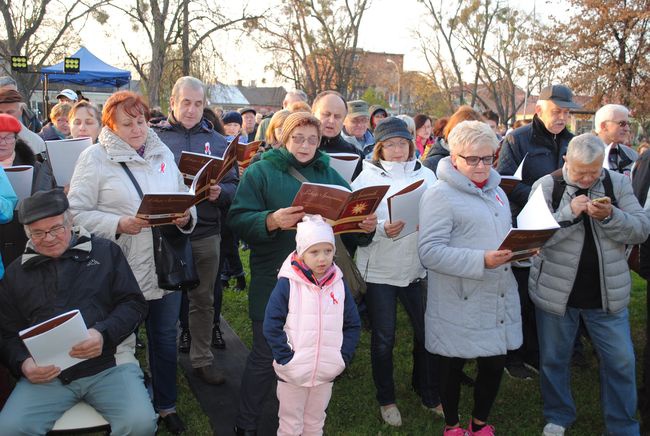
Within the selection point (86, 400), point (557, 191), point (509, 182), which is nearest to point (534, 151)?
point (509, 182)

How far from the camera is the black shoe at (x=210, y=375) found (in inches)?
181

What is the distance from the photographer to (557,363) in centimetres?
383

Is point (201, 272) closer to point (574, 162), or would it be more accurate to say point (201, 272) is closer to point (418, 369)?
point (418, 369)

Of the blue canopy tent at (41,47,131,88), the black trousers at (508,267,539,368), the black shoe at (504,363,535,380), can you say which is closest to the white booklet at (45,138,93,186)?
the black trousers at (508,267,539,368)

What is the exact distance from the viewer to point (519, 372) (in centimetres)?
500

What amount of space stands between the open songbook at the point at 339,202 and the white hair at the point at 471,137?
52 cm

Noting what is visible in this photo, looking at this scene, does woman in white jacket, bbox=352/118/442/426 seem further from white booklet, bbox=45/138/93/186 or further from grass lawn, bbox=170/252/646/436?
white booklet, bbox=45/138/93/186

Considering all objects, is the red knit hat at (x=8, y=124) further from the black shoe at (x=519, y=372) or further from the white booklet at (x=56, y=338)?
the black shoe at (x=519, y=372)

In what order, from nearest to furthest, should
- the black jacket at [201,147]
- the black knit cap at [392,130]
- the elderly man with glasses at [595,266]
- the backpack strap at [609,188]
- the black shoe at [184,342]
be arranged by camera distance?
the elderly man with glasses at [595,266], the backpack strap at [609,188], the black knit cap at [392,130], the black jacket at [201,147], the black shoe at [184,342]

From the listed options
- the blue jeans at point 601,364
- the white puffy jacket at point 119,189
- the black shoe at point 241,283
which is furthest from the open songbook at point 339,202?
the black shoe at point 241,283

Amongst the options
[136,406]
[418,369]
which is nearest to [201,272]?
[136,406]

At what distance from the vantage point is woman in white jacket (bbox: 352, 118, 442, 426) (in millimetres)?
3854

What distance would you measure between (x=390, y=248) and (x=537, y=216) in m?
1.05

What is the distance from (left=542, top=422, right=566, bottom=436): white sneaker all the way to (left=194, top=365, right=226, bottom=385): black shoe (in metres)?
2.52
